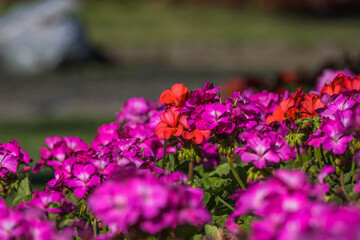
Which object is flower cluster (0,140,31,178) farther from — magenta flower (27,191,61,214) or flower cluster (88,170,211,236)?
flower cluster (88,170,211,236)

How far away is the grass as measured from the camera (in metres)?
14.1

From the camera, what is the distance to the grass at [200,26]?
1406 cm

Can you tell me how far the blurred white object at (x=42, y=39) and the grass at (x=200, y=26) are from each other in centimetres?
139

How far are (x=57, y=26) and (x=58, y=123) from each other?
622cm

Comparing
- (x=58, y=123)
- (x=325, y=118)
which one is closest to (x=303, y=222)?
(x=325, y=118)

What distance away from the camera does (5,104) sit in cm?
841

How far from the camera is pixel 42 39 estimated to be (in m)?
12.0

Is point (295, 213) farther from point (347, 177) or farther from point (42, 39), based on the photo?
point (42, 39)

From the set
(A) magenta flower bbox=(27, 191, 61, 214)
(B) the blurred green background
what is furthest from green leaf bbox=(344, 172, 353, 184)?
(B) the blurred green background

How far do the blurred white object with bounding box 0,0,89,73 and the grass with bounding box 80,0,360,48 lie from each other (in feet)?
4.55

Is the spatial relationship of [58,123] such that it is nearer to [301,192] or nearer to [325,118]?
[325,118]

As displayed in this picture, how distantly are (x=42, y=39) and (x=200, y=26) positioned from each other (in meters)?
5.67

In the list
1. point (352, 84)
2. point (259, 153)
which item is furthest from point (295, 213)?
point (352, 84)

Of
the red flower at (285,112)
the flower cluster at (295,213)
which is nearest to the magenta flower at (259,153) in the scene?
the red flower at (285,112)
